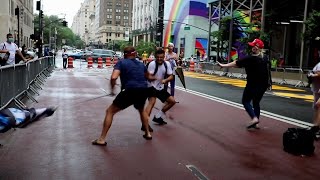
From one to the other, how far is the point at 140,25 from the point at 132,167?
10238cm

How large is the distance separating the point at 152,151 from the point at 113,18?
585 ft

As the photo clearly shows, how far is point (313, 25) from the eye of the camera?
26531 mm

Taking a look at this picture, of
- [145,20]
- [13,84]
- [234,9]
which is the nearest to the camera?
[13,84]

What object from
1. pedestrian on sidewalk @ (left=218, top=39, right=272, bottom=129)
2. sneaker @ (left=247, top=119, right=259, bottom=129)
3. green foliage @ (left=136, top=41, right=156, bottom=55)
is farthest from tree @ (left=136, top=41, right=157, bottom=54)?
sneaker @ (left=247, top=119, right=259, bottom=129)

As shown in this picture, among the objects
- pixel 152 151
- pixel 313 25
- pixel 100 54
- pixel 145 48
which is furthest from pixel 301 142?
pixel 145 48

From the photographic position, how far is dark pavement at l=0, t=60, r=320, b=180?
5875 millimetres

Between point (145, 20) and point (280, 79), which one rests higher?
point (145, 20)

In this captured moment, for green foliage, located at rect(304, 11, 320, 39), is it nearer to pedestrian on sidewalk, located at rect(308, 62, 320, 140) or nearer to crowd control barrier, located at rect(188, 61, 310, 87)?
crowd control barrier, located at rect(188, 61, 310, 87)

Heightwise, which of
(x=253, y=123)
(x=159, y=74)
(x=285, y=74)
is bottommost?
(x=253, y=123)

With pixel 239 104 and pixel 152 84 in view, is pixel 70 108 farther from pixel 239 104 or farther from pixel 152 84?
pixel 239 104

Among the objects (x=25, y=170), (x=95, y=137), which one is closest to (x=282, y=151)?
(x=95, y=137)

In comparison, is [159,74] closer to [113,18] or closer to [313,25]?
[313,25]

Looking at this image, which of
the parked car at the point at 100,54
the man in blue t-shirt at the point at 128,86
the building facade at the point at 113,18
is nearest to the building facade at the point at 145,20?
the parked car at the point at 100,54

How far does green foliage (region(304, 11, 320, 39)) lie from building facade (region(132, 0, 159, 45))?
211ft
